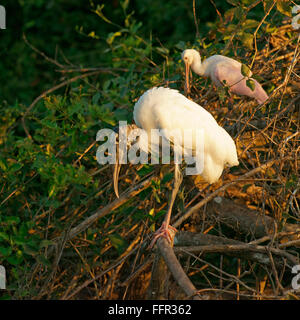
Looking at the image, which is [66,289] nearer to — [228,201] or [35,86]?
[228,201]

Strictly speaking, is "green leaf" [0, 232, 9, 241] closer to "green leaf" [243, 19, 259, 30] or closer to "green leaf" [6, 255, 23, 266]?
"green leaf" [6, 255, 23, 266]

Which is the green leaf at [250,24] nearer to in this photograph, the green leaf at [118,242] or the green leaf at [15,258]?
the green leaf at [118,242]

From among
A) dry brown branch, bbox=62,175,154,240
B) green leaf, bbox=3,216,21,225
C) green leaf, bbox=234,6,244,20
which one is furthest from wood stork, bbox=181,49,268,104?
green leaf, bbox=3,216,21,225

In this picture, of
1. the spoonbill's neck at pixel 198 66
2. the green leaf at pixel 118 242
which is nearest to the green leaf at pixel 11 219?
the green leaf at pixel 118 242

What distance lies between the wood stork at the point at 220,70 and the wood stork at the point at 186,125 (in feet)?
1.44

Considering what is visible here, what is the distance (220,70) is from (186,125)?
671 millimetres

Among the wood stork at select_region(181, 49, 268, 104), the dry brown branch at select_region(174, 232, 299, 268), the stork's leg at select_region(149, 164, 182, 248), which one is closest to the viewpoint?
the dry brown branch at select_region(174, 232, 299, 268)

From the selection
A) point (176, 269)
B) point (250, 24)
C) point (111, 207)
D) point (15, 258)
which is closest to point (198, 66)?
point (250, 24)

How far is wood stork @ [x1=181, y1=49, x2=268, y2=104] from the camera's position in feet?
11.6

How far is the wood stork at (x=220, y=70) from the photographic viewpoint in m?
3.54

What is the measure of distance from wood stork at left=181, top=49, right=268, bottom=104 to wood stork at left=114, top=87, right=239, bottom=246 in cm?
44

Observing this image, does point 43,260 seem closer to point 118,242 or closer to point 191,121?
point 118,242
